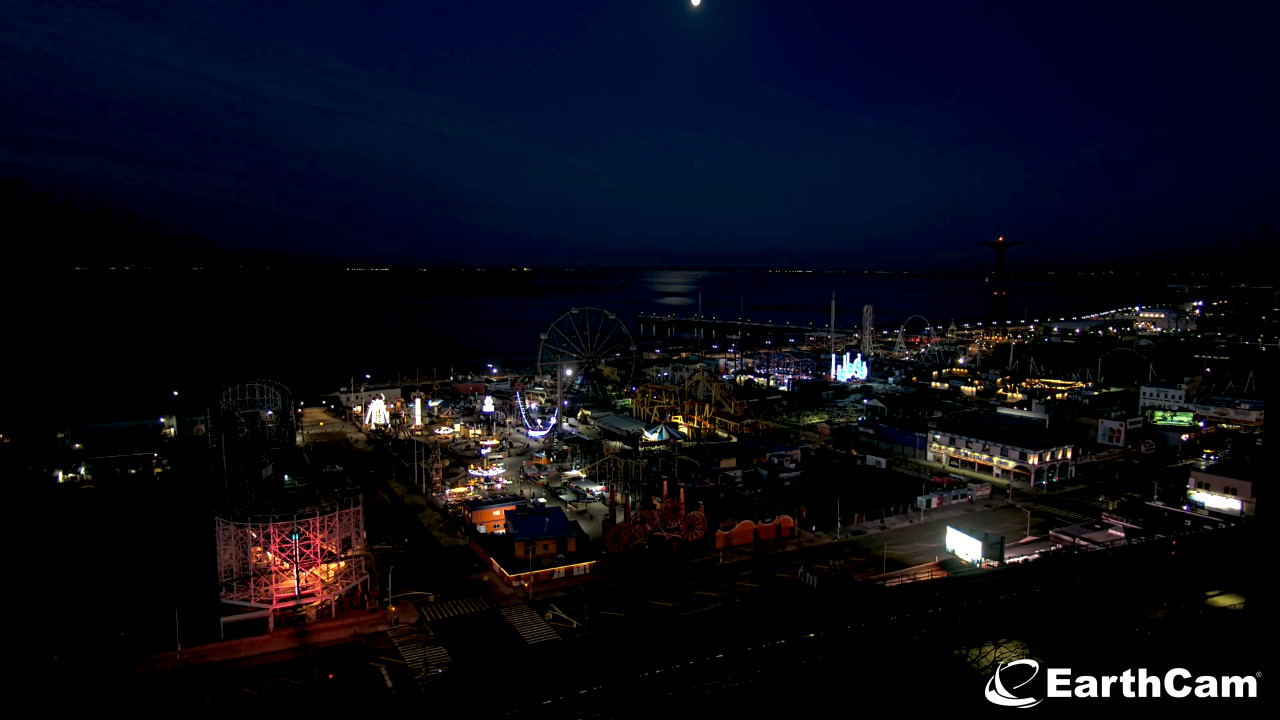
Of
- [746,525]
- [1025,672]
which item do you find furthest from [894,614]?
[746,525]

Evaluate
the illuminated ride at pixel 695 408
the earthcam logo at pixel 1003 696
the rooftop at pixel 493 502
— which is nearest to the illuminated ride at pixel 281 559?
the rooftop at pixel 493 502

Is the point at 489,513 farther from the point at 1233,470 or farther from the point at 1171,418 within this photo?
the point at 1171,418

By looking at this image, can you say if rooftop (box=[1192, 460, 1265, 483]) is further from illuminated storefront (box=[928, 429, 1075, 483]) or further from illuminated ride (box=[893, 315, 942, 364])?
illuminated ride (box=[893, 315, 942, 364])

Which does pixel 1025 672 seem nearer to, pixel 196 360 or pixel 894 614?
pixel 894 614

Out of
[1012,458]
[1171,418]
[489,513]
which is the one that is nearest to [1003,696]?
[489,513]

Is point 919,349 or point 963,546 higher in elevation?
point 919,349

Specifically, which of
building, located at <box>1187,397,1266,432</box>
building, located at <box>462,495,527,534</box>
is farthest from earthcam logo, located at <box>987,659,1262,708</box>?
building, located at <box>1187,397,1266,432</box>
